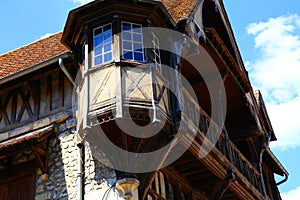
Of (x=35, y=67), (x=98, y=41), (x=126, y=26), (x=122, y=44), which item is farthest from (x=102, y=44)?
(x=35, y=67)

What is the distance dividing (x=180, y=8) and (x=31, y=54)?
4.62 meters

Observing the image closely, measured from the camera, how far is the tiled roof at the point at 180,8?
474 inches

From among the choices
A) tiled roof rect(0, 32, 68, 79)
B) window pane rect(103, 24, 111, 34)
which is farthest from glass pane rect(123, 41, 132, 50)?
tiled roof rect(0, 32, 68, 79)

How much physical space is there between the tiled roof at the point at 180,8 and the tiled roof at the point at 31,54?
9.13 feet

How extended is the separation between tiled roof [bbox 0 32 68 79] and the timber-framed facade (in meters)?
0.19

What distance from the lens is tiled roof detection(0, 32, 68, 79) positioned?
13.5 m

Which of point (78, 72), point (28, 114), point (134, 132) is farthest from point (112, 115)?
point (28, 114)

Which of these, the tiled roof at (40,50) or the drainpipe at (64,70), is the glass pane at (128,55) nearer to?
the drainpipe at (64,70)

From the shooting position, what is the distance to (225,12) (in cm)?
1630

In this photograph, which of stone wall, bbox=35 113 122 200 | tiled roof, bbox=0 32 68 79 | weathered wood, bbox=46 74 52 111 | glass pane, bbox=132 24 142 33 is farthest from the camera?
tiled roof, bbox=0 32 68 79

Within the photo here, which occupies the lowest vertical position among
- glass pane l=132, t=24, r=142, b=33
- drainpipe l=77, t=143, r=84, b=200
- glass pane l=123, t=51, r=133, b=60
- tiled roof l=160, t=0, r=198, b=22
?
drainpipe l=77, t=143, r=84, b=200

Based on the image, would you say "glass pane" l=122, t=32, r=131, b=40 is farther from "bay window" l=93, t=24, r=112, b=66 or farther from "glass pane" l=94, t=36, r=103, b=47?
"glass pane" l=94, t=36, r=103, b=47

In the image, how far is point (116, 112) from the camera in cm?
955

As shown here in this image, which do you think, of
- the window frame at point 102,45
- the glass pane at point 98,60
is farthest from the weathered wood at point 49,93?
the glass pane at point 98,60
